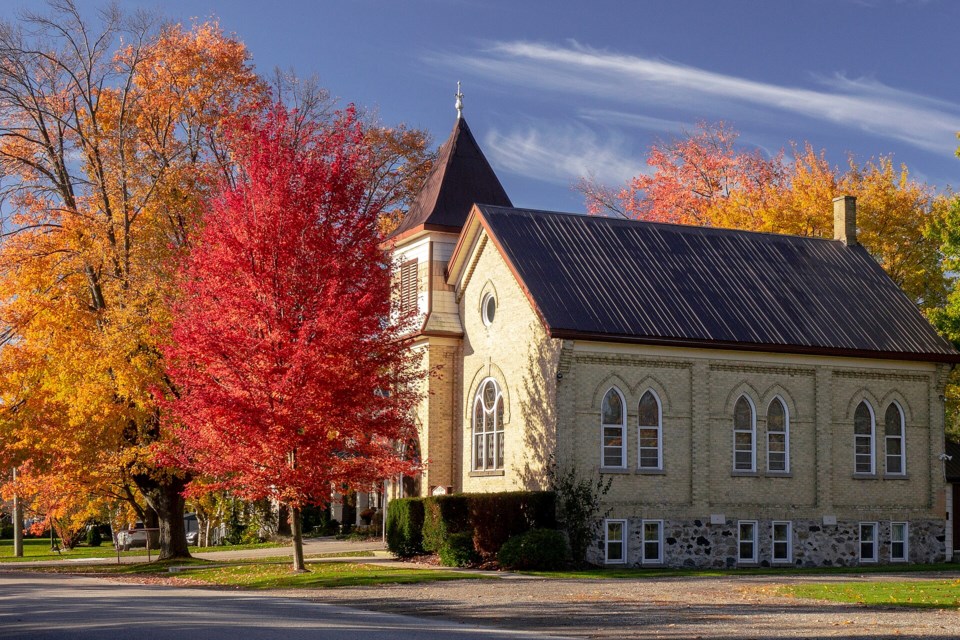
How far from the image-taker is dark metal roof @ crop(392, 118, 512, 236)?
124 feet

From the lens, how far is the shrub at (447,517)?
31.1 meters

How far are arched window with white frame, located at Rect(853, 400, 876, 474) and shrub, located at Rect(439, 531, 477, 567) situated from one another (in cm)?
1178

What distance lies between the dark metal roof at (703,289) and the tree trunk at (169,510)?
496 inches

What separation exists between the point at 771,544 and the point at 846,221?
480 inches

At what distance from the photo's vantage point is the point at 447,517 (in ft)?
103

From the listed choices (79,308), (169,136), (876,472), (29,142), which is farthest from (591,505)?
(29,142)

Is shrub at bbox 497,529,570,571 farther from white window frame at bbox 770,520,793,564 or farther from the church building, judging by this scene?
white window frame at bbox 770,520,793,564

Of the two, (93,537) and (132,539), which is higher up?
(132,539)

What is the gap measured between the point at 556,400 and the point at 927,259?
68.7ft

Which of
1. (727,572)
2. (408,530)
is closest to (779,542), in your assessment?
(727,572)

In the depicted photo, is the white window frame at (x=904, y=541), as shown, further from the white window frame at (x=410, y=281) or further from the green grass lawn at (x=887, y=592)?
the white window frame at (x=410, y=281)

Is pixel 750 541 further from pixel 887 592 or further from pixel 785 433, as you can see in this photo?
pixel 887 592

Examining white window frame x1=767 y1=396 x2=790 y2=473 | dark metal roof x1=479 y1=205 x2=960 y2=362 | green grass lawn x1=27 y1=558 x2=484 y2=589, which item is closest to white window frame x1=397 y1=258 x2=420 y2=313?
dark metal roof x1=479 y1=205 x2=960 y2=362

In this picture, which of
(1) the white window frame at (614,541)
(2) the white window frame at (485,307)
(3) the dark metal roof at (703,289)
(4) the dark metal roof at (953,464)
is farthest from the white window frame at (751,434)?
(2) the white window frame at (485,307)
